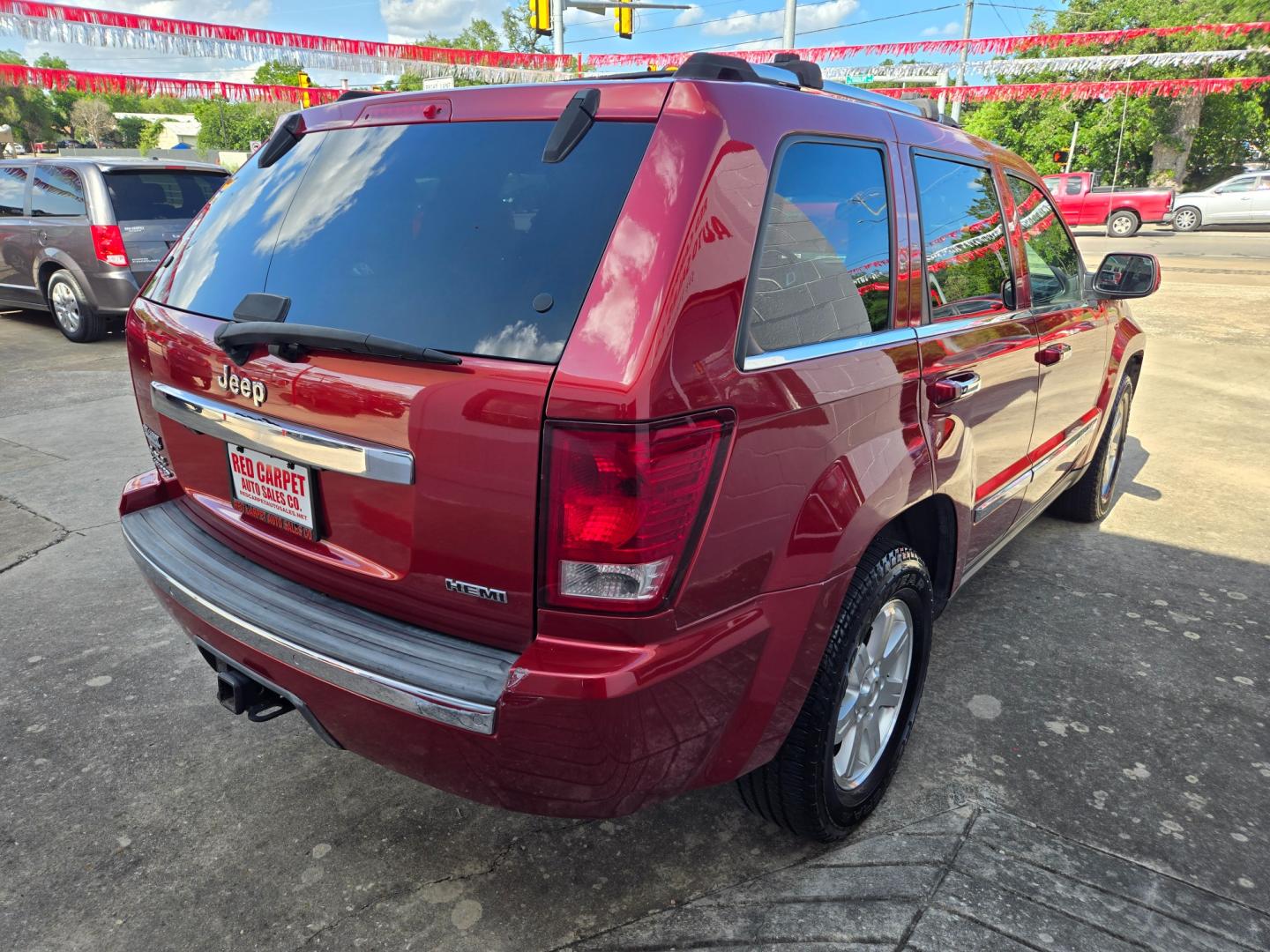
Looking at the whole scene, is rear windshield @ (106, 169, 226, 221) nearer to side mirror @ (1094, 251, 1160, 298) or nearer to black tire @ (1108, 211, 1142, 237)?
side mirror @ (1094, 251, 1160, 298)

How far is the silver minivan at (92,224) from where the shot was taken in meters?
8.49

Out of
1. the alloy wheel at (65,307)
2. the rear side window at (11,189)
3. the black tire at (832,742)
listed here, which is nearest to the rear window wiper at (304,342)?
the black tire at (832,742)

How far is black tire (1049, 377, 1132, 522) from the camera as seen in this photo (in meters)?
4.54

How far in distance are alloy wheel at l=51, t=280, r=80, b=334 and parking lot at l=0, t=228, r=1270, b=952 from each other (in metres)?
6.30

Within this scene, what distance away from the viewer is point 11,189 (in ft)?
30.7

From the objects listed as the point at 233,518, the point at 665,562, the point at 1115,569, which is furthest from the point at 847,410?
the point at 1115,569

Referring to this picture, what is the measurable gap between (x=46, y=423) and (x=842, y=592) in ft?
20.8

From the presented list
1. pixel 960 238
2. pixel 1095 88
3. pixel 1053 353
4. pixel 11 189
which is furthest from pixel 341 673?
pixel 1095 88

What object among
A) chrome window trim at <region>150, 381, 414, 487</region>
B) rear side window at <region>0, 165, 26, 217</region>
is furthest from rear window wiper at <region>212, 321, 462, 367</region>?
rear side window at <region>0, 165, 26, 217</region>

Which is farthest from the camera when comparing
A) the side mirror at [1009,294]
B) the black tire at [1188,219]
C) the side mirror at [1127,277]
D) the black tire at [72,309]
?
the black tire at [1188,219]

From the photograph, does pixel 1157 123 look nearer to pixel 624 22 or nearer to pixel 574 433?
pixel 624 22

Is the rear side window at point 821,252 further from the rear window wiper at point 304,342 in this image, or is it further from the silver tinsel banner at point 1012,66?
the silver tinsel banner at point 1012,66

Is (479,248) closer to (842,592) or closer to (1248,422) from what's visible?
(842,592)

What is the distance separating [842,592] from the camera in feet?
6.67
